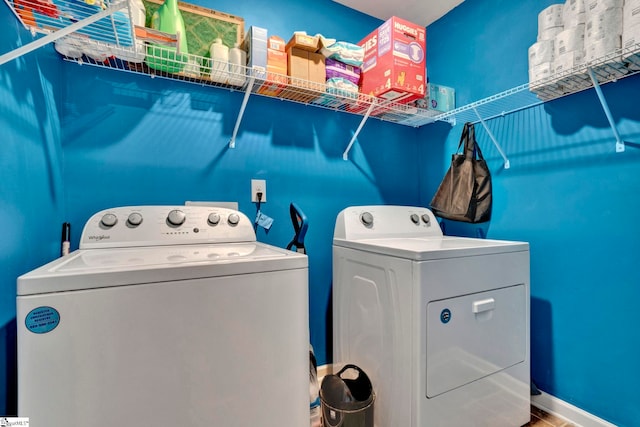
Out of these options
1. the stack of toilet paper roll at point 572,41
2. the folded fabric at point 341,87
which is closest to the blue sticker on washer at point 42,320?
the folded fabric at point 341,87

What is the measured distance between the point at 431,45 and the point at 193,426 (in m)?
2.66

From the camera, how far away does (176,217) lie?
4.36 ft

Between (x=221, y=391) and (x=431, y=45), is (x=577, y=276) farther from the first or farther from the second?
(x=431, y=45)

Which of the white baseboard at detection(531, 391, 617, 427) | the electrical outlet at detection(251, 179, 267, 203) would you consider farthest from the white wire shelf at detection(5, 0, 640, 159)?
the white baseboard at detection(531, 391, 617, 427)

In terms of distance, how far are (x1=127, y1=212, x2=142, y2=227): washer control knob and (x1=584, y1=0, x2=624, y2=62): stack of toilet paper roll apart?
6.51ft

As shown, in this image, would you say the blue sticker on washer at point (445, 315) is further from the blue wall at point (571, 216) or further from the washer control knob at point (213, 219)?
the washer control knob at point (213, 219)

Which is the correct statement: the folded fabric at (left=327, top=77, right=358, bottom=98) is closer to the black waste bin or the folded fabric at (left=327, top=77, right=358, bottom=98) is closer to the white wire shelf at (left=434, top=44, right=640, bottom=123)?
the white wire shelf at (left=434, top=44, right=640, bottom=123)

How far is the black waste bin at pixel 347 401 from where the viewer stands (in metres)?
1.26

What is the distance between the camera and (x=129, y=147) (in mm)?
1468

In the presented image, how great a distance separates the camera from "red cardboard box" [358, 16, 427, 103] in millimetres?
1641

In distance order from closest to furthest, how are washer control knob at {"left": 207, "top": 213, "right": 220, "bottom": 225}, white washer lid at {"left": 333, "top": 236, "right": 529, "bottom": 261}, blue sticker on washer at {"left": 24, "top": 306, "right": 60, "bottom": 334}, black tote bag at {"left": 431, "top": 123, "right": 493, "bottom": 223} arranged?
blue sticker on washer at {"left": 24, "top": 306, "right": 60, "bottom": 334}
white washer lid at {"left": 333, "top": 236, "right": 529, "bottom": 261}
washer control knob at {"left": 207, "top": 213, "right": 220, "bottom": 225}
black tote bag at {"left": 431, "top": 123, "right": 493, "bottom": 223}

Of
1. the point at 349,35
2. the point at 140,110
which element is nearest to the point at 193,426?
the point at 140,110

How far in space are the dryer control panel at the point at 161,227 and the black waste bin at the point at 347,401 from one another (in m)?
0.79

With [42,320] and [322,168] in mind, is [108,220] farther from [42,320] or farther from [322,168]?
[322,168]
